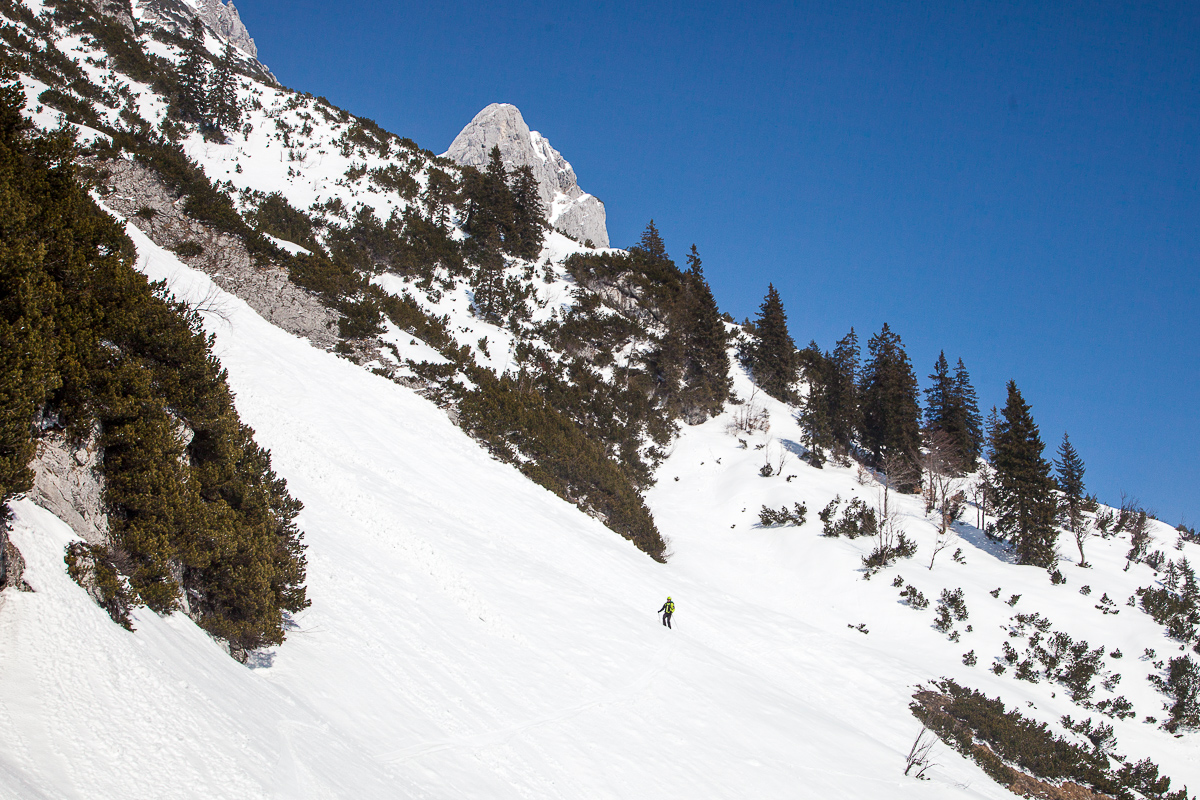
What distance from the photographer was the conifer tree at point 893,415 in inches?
1642

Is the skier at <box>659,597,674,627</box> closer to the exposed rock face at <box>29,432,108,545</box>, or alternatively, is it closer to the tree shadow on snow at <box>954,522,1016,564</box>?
the exposed rock face at <box>29,432,108,545</box>

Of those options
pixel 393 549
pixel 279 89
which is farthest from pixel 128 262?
pixel 279 89

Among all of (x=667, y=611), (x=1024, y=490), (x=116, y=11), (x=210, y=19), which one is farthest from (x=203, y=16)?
(x=1024, y=490)

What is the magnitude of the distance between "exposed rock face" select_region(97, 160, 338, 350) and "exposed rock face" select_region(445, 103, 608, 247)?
458 feet

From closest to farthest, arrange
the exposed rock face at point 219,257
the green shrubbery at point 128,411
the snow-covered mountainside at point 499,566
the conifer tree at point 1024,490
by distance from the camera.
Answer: the green shrubbery at point 128,411 < the snow-covered mountainside at point 499,566 < the exposed rock face at point 219,257 < the conifer tree at point 1024,490

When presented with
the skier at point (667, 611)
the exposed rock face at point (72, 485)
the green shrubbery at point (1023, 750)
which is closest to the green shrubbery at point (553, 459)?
the skier at point (667, 611)

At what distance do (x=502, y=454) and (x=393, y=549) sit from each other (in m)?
11.8

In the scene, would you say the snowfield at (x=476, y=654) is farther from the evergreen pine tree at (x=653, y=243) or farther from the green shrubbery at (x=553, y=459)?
the evergreen pine tree at (x=653, y=243)

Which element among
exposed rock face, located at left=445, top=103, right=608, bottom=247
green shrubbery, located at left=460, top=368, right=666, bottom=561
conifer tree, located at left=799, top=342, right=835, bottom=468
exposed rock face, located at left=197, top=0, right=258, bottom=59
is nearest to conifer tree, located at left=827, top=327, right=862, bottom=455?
conifer tree, located at left=799, top=342, right=835, bottom=468

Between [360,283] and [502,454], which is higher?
[360,283]

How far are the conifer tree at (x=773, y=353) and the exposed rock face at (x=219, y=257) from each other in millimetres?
38652

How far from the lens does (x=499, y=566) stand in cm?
1641

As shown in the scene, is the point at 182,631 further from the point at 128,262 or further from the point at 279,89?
the point at 279,89

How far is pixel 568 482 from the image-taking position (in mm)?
28438
